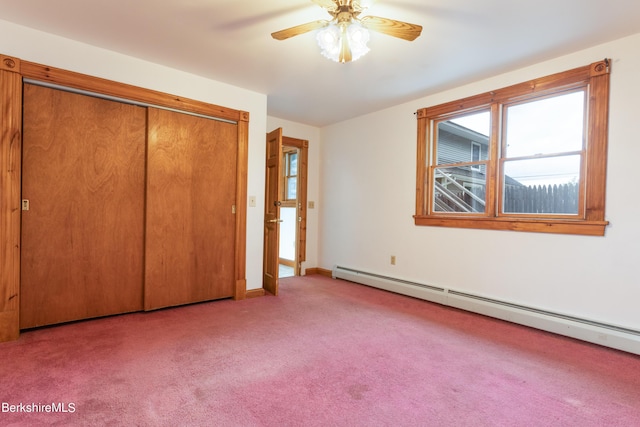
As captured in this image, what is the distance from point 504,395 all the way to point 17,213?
363cm

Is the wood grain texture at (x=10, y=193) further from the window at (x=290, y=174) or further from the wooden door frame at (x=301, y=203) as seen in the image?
the window at (x=290, y=174)

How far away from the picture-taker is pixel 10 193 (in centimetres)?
241

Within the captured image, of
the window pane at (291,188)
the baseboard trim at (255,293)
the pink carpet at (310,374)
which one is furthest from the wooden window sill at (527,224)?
the window pane at (291,188)

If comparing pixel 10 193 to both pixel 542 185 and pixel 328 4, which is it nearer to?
pixel 328 4

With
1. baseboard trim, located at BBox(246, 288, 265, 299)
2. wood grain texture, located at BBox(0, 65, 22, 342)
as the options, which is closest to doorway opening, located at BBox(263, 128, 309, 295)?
baseboard trim, located at BBox(246, 288, 265, 299)

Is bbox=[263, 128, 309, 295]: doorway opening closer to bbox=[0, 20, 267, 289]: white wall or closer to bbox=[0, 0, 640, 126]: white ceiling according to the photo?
bbox=[0, 20, 267, 289]: white wall

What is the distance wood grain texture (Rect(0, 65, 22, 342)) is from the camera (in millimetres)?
2377

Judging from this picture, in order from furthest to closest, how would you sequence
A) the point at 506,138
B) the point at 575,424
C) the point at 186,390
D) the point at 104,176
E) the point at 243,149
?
the point at 243,149, the point at 506,138, the point at 104,176, the point at 186,390, the point at 575,424

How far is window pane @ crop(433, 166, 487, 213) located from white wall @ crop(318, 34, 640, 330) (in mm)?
277

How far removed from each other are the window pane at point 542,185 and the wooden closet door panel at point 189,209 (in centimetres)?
299

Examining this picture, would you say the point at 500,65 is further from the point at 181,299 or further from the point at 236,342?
the point at 181,299

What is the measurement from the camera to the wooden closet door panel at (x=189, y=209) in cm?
314

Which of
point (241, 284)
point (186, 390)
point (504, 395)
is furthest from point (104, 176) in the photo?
point (504, 395)

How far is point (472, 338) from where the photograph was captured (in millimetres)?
2668
